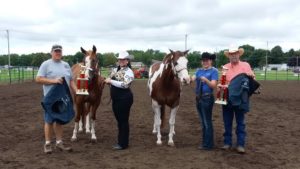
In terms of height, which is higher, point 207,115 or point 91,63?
point 91,63

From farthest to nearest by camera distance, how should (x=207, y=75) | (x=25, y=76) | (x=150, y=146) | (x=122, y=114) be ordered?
(x=25, y=76) < (x=150, y=146) < (x=122, y=114) < (x=207, y=75)

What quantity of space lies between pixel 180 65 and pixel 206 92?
0.77 metres

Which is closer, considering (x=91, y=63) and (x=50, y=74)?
(x=50, y=74)

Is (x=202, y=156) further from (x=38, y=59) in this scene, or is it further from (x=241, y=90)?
(x=38, y=59)

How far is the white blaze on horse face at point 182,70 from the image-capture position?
6414mm

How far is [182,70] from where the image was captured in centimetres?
657

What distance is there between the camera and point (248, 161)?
6168 mm

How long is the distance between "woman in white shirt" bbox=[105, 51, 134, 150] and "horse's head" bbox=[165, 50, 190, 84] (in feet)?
2.65

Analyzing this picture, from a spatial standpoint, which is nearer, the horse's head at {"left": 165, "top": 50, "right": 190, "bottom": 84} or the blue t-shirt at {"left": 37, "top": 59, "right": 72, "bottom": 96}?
the horse's head at {"left": 165, "top": 50, "right": 190, "bottom": 84}

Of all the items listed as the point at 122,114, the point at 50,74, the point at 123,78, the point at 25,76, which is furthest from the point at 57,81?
the point at 25,76

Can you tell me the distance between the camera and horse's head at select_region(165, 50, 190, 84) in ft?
21.2

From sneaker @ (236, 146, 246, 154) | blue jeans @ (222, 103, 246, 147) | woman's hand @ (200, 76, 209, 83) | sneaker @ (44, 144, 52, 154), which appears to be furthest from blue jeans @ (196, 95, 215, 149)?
sneaker @ (44, 144, 52, 154)

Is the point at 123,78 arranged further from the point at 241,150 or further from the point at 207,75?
the point at 241,150

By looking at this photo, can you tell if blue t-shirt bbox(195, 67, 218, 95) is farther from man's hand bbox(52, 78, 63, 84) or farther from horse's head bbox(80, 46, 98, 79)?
man's hand bbox(52, 78, 63, 84)
